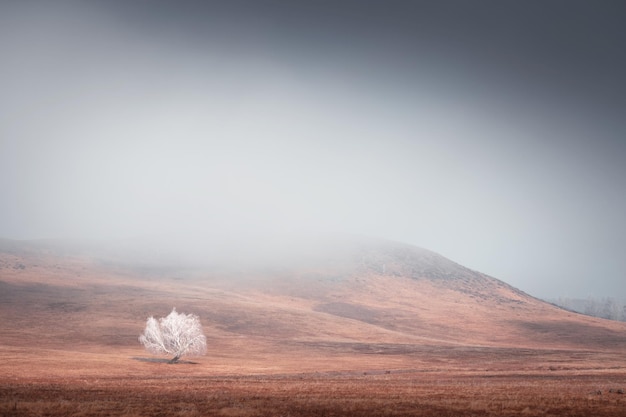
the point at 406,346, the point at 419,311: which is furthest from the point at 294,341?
the point at 419,311

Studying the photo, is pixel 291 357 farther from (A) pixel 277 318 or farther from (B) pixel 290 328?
(A) pixel 277 318

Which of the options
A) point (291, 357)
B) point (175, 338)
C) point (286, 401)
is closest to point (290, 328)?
point (291, 357)

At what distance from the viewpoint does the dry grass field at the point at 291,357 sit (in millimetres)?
30297

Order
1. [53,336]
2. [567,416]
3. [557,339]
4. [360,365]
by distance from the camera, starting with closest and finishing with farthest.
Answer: [567,416] < [360,365] < [53,336] < [557,339]

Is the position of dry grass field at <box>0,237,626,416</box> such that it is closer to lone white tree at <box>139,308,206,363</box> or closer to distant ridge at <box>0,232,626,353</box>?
distant ridge at <box>0,232,626,353</box>

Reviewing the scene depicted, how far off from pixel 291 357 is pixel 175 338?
25477 millimetres

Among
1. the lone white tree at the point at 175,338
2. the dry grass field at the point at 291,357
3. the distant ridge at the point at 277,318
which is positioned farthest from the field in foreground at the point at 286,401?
the distant ridge at the point at 277,318

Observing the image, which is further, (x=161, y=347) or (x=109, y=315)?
(x=109, y=315)

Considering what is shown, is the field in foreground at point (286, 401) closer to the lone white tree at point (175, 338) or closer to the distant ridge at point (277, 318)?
the lone white tree at point (175, 338)

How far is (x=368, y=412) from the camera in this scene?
27.1 metres

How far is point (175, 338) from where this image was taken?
80.2 meters

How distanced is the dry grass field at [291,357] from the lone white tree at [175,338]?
121 inches

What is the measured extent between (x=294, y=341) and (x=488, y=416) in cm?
9701

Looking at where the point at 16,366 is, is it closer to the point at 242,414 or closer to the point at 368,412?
the point at 242,414
